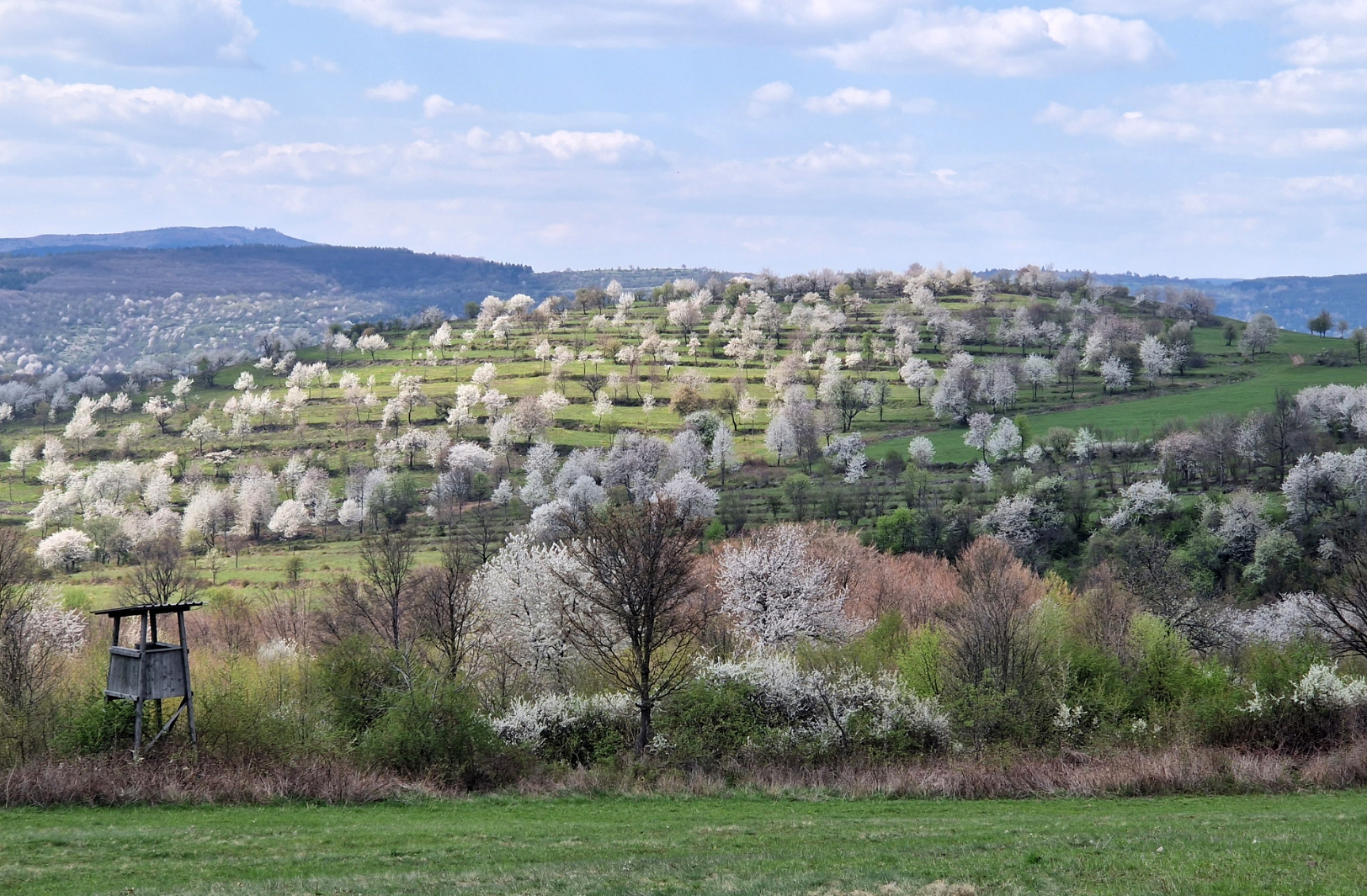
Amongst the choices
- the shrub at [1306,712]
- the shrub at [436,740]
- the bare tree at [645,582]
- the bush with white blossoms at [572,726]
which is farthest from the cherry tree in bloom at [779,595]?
the shrub at [436,740]

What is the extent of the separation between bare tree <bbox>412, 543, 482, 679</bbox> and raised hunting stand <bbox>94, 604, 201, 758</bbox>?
12.5m

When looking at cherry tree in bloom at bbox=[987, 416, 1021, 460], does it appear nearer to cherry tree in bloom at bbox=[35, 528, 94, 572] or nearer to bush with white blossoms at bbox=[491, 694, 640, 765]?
bush with white blossoms at bbox=[491, 694, 640, 765]

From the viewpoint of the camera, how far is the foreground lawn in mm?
15109

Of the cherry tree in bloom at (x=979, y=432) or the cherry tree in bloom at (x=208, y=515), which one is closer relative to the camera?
the cherry tree in bloom at (x=979, y=432)

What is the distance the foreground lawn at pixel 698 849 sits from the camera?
15109 millimetres

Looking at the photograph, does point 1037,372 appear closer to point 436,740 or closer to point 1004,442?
point 1004,442

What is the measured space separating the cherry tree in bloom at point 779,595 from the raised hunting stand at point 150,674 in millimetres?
31174

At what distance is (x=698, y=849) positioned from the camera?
18.4m

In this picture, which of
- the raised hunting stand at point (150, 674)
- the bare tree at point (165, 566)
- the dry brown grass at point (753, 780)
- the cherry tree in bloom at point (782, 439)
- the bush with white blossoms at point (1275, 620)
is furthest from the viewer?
the cherry tree in bloom at point (782, 439)

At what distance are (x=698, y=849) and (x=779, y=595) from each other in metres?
40.6

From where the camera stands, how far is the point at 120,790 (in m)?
22.6

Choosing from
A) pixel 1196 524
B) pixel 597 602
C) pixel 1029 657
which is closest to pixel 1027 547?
pixel 1196 524

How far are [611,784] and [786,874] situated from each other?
12117 millimetres

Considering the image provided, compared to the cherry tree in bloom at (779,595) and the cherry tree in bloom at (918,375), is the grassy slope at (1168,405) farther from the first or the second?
the cherry tree in bloom at (779,595)
